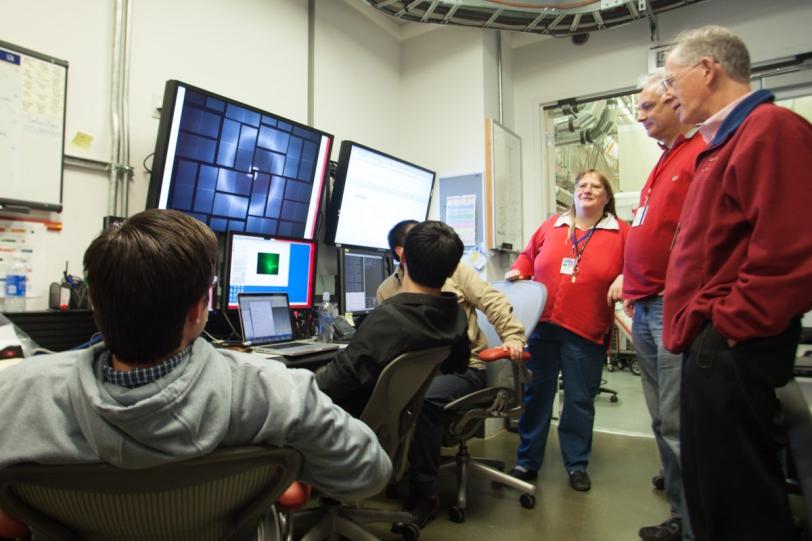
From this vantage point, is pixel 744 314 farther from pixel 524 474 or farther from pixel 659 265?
pixel 524 474

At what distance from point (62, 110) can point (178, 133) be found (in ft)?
1.36

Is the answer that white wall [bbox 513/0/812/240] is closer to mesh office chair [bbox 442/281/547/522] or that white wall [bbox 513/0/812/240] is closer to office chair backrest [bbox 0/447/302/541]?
mesh office chair [bbox 442/281/547/522]

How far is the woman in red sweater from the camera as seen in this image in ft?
8.11

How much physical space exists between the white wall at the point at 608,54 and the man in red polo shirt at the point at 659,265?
74.3 inches

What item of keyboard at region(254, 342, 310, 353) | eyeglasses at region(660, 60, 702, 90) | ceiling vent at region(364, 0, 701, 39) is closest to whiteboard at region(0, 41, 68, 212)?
keyboard at region(254, 342, 310, 353)

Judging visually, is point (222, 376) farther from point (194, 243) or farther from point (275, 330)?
point (275, 330)

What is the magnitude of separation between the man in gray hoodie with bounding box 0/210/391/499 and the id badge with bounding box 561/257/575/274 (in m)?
2.02

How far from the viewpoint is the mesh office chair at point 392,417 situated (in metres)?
1.46

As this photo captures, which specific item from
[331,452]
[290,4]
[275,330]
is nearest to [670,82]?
[331,452]

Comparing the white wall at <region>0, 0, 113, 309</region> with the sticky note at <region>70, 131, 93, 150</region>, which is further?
the sticky note at <region>70, 131, 93, 150</region>

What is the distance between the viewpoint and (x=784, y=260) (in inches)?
43.5

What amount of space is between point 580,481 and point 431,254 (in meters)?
1.53

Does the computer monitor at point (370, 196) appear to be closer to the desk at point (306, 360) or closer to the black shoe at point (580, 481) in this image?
the desk at point (306, 360)

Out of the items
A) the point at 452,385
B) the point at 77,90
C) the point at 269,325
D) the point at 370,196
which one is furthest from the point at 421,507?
the point at 77,90
